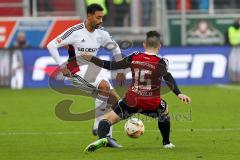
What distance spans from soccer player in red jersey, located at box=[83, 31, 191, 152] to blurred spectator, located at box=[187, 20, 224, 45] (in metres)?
18.3

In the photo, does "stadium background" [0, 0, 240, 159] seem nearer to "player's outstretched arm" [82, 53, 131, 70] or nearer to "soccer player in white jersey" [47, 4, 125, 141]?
"soccer player in white jersey" [47, 4, 125, 141]

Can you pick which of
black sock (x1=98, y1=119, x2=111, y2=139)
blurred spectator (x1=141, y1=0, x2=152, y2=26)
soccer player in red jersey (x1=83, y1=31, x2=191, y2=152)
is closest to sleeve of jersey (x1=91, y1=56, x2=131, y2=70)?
soccer player in red jersey (x1=83, y1=31, x2=191, y2=152)

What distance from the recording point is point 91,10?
41.3 feet

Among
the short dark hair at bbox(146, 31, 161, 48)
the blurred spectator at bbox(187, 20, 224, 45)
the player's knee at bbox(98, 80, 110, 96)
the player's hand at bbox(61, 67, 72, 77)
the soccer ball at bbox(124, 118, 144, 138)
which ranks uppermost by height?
the short dark hair at bbox(146, 31, 161, 48)

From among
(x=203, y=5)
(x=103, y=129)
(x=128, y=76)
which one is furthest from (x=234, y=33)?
(x=103, y=129)

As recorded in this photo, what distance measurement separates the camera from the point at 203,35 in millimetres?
29906

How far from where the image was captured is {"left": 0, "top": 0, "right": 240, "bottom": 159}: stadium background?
1229 centimetres

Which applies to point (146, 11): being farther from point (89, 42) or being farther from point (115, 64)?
point (115, 64)

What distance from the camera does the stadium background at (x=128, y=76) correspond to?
12.3 m

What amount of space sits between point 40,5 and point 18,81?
16.1 feet

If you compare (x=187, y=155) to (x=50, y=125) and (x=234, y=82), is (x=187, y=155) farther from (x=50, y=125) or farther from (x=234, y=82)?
(x=234, y=82)

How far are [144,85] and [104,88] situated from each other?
1.44 m

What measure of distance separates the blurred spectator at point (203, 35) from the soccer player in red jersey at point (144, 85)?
18.3m

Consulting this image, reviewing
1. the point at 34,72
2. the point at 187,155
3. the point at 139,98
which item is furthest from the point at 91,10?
the point at 34,72
